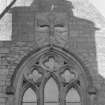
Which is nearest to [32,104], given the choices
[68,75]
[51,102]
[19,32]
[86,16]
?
[51,102]

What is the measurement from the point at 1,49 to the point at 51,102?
1.88 metres

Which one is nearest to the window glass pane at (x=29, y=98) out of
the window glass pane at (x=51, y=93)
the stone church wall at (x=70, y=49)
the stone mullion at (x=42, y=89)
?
the stone mullion at (x=42, y=89)

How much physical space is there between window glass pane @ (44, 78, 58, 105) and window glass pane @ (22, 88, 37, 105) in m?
0.27

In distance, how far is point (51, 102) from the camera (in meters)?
9.55

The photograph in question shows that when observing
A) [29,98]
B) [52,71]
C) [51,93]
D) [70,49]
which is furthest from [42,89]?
[70,49]

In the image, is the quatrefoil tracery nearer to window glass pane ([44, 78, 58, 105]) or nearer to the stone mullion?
the stone mullion

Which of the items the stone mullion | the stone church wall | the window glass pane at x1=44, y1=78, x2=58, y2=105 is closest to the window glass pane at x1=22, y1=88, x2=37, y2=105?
the stone mullion

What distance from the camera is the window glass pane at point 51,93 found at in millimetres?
9555

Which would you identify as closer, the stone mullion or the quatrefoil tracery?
the stone mullion

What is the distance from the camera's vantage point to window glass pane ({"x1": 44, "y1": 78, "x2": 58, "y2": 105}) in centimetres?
955

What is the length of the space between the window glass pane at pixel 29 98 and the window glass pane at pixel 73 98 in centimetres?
81

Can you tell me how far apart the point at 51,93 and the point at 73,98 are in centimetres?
55

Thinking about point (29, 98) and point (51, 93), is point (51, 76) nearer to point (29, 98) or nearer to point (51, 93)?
point (51, 93)

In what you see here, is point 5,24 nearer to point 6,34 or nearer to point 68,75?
point 6,34
